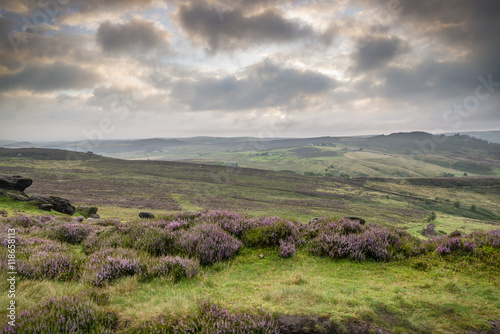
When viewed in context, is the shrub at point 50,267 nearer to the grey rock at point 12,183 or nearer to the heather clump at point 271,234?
Answer: the heather clump at point 271,234

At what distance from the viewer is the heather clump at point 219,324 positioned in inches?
142

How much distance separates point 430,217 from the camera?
62.5m

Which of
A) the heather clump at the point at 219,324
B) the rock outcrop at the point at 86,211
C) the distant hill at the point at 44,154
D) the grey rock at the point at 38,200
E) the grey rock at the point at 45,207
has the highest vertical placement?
the distant hill at the point at 44,154

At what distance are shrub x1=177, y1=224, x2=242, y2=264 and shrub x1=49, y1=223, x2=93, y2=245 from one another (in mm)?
5127

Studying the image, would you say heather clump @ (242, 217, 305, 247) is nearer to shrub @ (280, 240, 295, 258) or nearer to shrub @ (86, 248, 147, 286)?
shrub @ (280, 240, 295, 258)

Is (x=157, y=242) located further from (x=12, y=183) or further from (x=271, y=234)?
(x=12, y=183)

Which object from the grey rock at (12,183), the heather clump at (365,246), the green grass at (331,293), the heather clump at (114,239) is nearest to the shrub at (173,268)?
the green grass at (331,293)

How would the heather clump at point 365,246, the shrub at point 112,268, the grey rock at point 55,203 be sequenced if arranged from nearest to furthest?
the shrub at point 112,268
the heather clump at point 365,246
the grey rock at point 55,203

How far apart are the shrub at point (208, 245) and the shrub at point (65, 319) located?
3.02m

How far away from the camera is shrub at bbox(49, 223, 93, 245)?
9.26 m

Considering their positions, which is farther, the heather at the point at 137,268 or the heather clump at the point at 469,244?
the heather clump at the point at 469,244

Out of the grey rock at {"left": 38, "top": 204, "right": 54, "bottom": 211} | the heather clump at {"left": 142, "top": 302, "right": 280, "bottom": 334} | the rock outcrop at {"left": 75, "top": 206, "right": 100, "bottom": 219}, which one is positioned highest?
the heather clump at {"left": 142, "top": 302, "right": 280, "bottom": 334}

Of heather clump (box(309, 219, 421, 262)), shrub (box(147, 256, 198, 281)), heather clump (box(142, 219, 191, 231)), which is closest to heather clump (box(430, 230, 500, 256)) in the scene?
heather clump (box(309, 219, 421, 262))

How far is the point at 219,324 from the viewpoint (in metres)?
3.66
